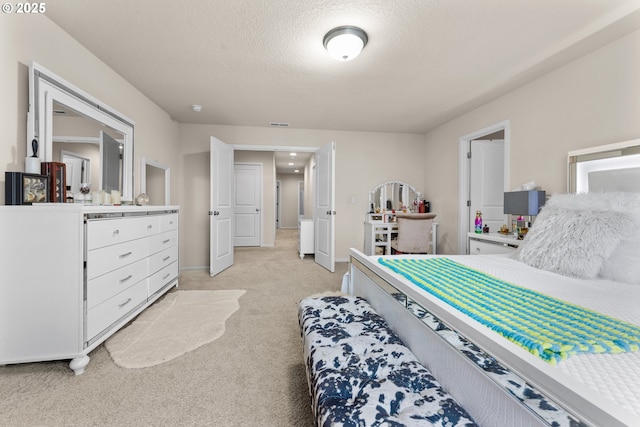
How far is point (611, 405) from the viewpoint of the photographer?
0.52 meters

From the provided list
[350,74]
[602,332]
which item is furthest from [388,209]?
[602,332]

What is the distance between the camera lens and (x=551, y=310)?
1102mm

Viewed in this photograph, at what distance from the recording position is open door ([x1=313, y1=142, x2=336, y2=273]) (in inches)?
166

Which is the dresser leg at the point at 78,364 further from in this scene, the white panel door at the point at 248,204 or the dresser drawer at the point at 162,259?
the white panel door at the point at 248,204

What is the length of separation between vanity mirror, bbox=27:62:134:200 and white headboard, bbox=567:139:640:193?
4.03 meters

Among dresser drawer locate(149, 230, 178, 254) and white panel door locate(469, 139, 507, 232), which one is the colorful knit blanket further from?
white panel door locate(469, 139, 507, 232)

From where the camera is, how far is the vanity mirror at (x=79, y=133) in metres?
1.85

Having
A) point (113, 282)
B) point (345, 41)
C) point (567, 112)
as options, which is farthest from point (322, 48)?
point (113, 282)

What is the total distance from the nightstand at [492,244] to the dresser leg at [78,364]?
3.38 m

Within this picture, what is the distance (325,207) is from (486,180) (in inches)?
95.4

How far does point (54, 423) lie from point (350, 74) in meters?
3.20

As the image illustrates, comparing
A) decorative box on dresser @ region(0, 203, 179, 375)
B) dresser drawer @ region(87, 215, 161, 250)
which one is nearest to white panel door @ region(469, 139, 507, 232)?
dresser drawer @ region(87, 215, 161, 250)

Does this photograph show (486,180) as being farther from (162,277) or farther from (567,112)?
(162,277)

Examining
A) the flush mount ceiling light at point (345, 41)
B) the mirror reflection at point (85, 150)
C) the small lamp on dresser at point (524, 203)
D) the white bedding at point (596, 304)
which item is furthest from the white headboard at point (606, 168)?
the mirror reflection at point (85, 150)
